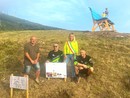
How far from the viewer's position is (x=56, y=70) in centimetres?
1141

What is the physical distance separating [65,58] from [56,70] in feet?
1.97

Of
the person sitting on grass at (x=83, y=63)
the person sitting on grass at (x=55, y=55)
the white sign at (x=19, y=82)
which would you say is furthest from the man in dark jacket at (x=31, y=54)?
the person sitting on grass at (x=83, y=63)

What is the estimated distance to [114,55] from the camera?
1465cm

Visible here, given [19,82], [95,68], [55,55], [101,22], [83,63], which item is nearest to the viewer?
[19,82]

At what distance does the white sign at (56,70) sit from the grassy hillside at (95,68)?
12.2 inches

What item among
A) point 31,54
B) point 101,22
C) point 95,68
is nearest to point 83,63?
point 31,54

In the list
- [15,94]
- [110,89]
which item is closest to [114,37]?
[110,89]

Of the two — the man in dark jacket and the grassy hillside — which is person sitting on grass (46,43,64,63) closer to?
the man in dark jacket

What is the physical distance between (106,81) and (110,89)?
636mm

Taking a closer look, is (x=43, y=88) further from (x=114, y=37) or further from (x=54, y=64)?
(x=114, y=37)

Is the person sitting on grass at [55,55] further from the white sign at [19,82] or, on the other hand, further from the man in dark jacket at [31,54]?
the white sign at [19,82]

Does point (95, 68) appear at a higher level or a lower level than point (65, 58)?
lower

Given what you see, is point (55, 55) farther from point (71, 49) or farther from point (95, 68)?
point (95, 68)

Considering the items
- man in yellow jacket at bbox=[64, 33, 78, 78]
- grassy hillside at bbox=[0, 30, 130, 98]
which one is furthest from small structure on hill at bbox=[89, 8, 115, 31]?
man in yellow jacket at bbox=[64, 33, 78, 78]
